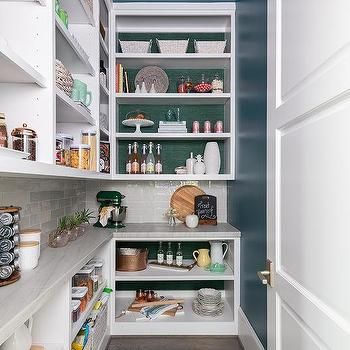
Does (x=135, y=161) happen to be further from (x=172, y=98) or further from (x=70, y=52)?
(x=70, y=52)

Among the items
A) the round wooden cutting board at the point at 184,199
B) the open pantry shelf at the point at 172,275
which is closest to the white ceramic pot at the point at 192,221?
the round wooden cutting board at the point at 184,199

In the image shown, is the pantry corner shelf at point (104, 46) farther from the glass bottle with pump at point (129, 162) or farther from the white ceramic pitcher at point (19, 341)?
the white ceramic pitcher at point (19, 341)

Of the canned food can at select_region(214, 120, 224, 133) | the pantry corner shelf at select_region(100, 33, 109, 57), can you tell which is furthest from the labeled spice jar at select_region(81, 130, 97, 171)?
the canned food can at select_region(214, 120, 224, 133)

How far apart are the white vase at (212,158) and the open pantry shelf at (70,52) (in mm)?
1149

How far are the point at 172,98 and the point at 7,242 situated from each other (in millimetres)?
1813

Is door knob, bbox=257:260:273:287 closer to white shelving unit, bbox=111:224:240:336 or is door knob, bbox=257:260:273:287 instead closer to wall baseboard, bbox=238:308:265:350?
wall baseboard, bbox=238:308:265:350

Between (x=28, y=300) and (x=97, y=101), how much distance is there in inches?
55.1

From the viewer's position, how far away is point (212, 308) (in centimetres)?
236

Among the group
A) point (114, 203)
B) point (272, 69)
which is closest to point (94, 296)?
point (114, 203)

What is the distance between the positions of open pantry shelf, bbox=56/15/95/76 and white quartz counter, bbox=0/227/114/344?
3.48ft

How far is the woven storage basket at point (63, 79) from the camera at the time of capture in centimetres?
137

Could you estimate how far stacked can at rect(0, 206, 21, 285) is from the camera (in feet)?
3.70

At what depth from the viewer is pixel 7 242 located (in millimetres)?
1141

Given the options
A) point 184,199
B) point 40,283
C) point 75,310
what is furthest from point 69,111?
point 184,199
